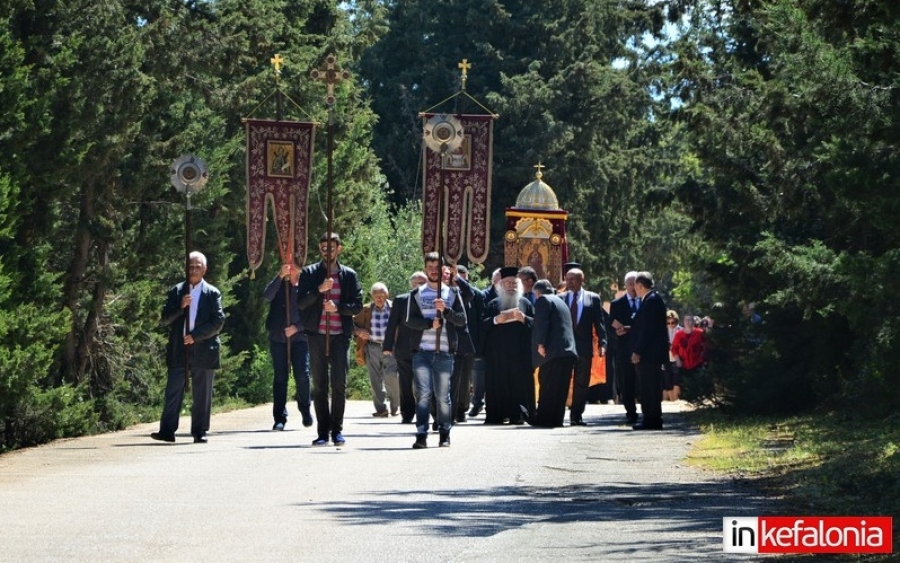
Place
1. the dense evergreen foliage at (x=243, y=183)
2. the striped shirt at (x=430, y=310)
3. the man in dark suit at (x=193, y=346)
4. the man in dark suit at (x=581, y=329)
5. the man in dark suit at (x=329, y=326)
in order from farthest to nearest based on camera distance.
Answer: the man in dark suit at (x=581, y=329) → the man in dark suit at (x=193, y=346) → the striped shirt at (x=430, y=310) → the man in dark suit at (x=329, y=326) → the dense evergreen foliage at (x=243, y=183)

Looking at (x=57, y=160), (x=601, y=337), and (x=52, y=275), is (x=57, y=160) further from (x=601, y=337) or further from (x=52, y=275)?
(x=601, y=337)

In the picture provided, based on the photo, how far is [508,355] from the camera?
84.5ft

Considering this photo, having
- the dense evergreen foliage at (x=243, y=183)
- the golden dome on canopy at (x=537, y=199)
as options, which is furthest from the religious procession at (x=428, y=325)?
the golden dome on canopy at (x=537, y=199)

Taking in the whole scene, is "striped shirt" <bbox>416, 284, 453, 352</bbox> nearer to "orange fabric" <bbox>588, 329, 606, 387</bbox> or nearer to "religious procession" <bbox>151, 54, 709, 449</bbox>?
"religious procession" <bbox>151, 54, 709, 449</bbox>

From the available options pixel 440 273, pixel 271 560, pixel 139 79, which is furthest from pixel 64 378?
pixel 271 560

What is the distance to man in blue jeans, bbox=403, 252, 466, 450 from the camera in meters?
20.1

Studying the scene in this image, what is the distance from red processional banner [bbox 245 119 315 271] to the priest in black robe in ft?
9.41

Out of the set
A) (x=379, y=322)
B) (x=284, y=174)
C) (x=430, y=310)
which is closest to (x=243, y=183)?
(x=284, y=174)

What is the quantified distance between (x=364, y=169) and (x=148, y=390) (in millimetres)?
15185

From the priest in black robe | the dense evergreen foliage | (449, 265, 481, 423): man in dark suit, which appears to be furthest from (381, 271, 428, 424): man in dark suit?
the dense evergreen foliage

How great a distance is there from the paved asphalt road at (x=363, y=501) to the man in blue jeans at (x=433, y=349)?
1.08 feet

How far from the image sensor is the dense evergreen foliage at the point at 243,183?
18.6 m

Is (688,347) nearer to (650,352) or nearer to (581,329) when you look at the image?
(581,329)

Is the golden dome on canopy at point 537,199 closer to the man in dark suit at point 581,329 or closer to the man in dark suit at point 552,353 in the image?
the man in dark suit at point 581,329
